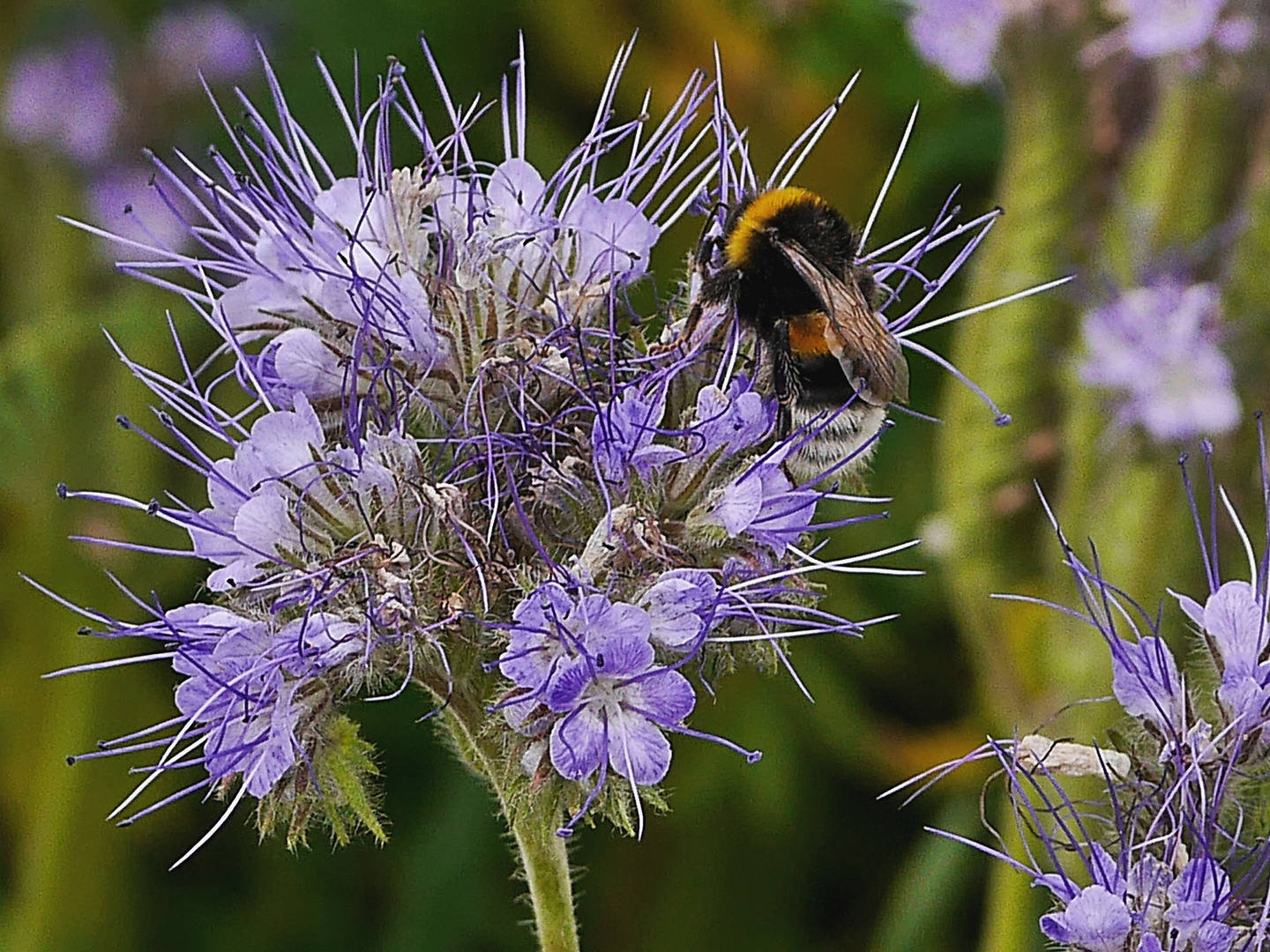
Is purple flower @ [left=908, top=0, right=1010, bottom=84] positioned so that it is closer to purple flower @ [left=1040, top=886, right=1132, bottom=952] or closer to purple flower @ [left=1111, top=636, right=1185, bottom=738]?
purple flower @ [left=1111, top=636, right=1185, bottom=738]

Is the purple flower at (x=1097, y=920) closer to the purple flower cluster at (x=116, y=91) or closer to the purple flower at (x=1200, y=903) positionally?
the purple flower at (x=1200, y=903)

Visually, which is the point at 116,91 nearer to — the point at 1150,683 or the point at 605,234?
the point at 605,234

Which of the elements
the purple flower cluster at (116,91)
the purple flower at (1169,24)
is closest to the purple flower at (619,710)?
the purple flower at (1169,24)

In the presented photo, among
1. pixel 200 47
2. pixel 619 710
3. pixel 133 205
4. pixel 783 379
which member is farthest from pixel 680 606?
pixel 200 47

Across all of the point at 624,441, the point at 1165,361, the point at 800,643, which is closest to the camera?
the point at 624,441

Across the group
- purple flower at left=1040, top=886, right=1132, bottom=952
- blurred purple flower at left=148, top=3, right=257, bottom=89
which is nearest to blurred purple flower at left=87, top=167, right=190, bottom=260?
blurred purple flower at left=148, top=3, right=257, bottom=89

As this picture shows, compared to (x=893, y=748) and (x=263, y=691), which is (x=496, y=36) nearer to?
(x=893, y=748)

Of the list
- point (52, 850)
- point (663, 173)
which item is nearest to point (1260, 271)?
point (663, 173)

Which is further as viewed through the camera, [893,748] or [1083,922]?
[893,748]
